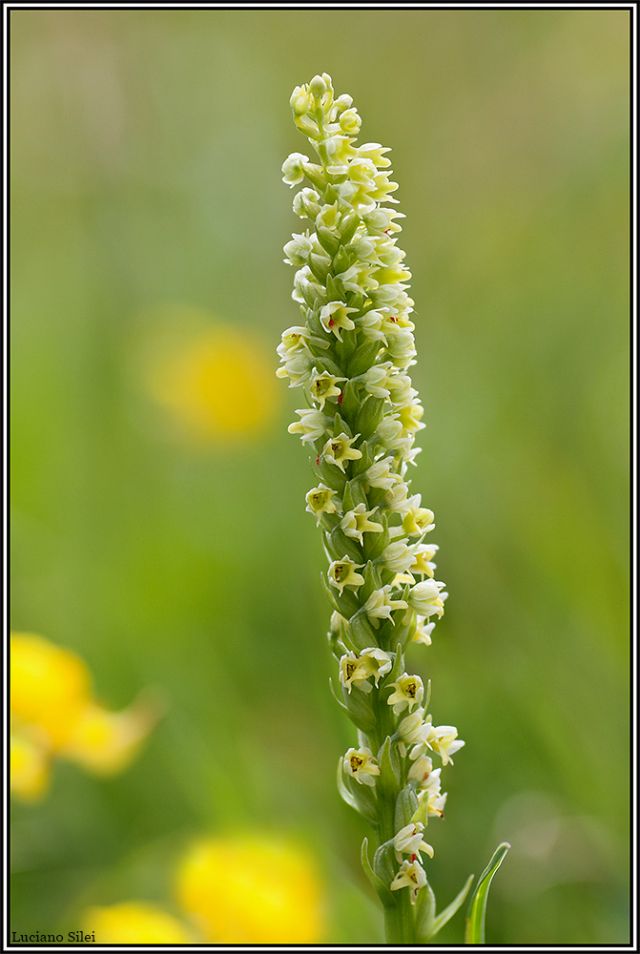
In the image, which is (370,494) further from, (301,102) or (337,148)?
(301,102)

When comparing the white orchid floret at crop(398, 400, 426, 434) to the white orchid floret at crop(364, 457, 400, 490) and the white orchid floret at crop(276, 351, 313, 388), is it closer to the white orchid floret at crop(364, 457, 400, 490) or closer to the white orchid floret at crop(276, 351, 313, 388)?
the white orchid floret at crop(364, 457, 400, 490)

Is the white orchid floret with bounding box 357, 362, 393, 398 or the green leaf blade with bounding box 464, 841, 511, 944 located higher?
the white orchid floret with bounding box 357, 362, 393, 398

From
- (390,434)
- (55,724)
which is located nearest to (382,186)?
(390,434)

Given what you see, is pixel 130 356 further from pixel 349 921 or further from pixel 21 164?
pixel 349 921

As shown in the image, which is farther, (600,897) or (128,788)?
(128,788)

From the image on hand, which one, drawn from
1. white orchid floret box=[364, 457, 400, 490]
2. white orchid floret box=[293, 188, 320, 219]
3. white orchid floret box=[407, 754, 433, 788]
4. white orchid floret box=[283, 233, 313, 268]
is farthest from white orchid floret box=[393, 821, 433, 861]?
white orchid floret box=[293, 188, 320, 219]

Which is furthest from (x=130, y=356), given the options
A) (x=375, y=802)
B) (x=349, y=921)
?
(x=375, y=802)
